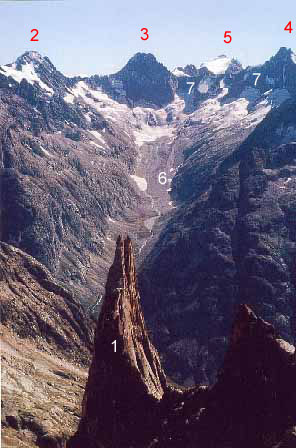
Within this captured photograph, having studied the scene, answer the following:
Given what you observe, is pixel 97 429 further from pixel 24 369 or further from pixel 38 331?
pixel 38 331

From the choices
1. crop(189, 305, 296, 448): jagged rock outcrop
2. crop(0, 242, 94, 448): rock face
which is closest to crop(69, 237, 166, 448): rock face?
crop(189, 305, 296, 448): jagged rock outcrop

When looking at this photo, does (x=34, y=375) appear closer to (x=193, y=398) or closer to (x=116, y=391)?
(x=116, y=391)

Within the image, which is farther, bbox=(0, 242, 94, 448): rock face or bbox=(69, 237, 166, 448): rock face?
bbox=(0, 242, 94, 448): rock face

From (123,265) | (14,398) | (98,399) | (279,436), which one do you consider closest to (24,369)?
(14,398)

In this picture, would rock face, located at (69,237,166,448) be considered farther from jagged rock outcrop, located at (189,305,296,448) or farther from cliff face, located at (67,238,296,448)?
jagged rock outcrop, located at (189,305,296,448)

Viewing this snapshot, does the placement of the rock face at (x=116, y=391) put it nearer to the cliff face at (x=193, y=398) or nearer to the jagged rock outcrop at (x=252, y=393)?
the cliff face at (x=193, y=398)

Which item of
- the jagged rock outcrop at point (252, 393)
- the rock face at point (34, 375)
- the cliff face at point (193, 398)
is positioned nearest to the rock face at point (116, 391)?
the cliff face at point (193, 398)
